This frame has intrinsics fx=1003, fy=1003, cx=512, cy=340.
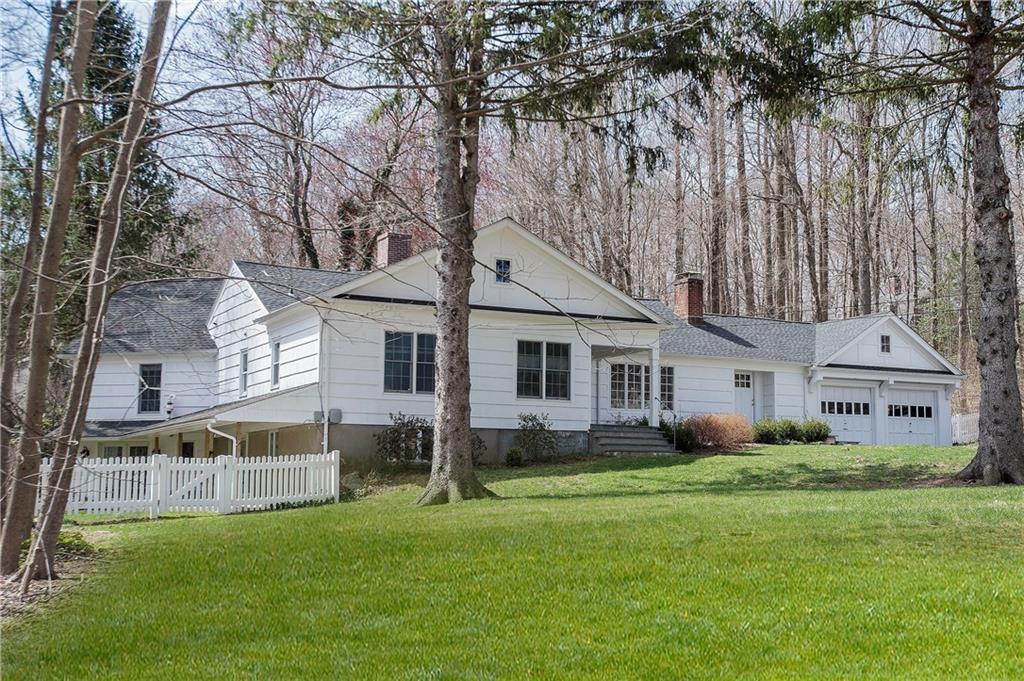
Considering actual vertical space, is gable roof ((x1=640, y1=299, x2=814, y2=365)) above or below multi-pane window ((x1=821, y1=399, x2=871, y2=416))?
above

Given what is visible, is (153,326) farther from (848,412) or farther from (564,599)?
(564,599)

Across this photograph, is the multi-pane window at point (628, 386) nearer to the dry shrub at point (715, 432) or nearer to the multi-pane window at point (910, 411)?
the dry shrub at point (715, 432)

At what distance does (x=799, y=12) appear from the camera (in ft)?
58.1

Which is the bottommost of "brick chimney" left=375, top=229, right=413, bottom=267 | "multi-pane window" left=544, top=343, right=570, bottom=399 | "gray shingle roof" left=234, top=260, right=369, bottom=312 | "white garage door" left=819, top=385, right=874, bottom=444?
"white garage door" left=819, top=385, right=874, bottom=444

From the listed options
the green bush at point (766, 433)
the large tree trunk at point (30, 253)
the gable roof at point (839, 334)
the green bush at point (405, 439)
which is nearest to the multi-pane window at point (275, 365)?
the green bush at point (405, 439)

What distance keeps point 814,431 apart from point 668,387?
4.62 m

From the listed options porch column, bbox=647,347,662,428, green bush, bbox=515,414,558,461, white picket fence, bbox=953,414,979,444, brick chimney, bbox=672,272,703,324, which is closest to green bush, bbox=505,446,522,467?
green bush, bbox=515,414,558,461

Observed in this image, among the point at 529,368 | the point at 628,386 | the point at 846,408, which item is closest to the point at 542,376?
the point at 529,368

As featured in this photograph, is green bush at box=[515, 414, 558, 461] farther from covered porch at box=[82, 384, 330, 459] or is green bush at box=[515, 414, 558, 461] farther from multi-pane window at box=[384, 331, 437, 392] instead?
covered porch at box=[82, 384, 330, 459]

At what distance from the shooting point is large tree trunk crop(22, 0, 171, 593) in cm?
852

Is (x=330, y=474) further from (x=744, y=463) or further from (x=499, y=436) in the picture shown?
(x=744, y=463)

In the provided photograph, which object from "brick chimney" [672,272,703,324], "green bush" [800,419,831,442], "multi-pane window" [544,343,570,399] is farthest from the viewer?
"brick chimney" [672,272,703,324]

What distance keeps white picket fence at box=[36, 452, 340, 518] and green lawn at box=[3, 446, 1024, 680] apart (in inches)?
207

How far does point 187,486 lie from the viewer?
706 inches
